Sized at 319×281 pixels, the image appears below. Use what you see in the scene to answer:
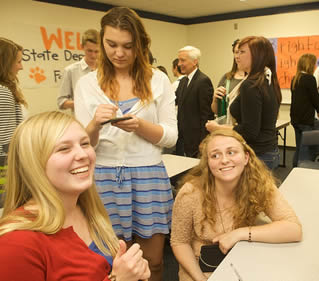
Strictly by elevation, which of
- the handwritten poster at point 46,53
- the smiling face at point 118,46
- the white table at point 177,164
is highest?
the handwritten poster at point 46,53

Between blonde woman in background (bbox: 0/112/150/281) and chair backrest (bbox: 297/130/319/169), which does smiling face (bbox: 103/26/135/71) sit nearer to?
blonde woman in background (bbox: 0/112/150/281)

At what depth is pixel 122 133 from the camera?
4.56 ft

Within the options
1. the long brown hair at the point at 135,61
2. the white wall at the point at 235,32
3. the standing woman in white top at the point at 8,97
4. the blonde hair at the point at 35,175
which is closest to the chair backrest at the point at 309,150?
the long brown hair at the point at 135,61

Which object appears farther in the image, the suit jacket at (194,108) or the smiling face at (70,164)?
the suit jacket at (194,108)

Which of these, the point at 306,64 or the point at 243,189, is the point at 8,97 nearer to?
the point at 243,189

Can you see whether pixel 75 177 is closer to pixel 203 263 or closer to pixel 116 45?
pixel 116 45

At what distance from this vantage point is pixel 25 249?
779mm

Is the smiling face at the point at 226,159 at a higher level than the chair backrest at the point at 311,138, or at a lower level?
higher

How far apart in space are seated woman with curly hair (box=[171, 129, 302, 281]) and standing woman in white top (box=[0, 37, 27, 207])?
1.21 metres

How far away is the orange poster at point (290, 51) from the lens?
17.9ft

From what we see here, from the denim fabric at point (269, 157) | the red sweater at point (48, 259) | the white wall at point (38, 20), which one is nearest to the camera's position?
the red sweater at point (48, 259)

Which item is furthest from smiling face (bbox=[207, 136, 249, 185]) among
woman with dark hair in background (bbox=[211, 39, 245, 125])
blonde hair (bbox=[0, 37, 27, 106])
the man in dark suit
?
the man in dark suit

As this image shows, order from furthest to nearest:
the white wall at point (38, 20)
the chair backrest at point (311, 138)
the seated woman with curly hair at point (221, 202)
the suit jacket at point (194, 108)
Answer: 1. the white wall at point (38, 20)
2. the suit jacket at point (194, 108)
3. the chair backrest at point (311, 138)
4. the seated woman with curly hair at point (221, 202)

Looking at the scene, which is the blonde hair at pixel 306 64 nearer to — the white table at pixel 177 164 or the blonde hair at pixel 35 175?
the white table at pixel 177 164
